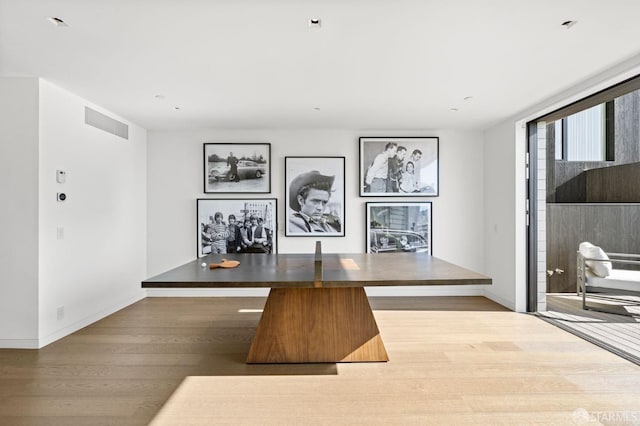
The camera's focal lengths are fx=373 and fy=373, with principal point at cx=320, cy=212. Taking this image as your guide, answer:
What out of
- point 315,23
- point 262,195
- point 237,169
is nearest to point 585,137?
point 262,195

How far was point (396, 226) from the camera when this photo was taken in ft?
18.3

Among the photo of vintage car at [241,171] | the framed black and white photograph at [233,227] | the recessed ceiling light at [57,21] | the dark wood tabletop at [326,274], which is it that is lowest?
the dark wood tabletop at [326,274]

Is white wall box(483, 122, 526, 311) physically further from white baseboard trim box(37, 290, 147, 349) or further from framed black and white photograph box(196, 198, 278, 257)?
white baseboard trim box(37, 290, 147, 349)

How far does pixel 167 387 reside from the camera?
105 inches

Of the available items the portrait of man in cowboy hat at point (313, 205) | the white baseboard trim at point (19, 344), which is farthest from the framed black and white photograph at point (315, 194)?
the white baseboard trim at point (19, 344)

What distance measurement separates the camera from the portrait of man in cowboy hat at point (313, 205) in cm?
555

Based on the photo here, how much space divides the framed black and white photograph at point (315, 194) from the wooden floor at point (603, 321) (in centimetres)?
297

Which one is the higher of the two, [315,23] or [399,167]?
[315,23]

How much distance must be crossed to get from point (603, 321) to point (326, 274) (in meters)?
3.57

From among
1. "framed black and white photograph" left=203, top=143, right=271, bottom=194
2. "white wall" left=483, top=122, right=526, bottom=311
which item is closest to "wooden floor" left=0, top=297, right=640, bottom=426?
"white wall" left=483, top=122, right=526, bottom=311

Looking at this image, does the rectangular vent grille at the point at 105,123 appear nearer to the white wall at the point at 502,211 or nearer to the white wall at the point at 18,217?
the white wall at the point at 18,217

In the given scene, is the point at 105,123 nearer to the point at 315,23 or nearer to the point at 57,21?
the point at 57,21

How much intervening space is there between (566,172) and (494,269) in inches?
95.8

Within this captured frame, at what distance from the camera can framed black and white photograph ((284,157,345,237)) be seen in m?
5.55
